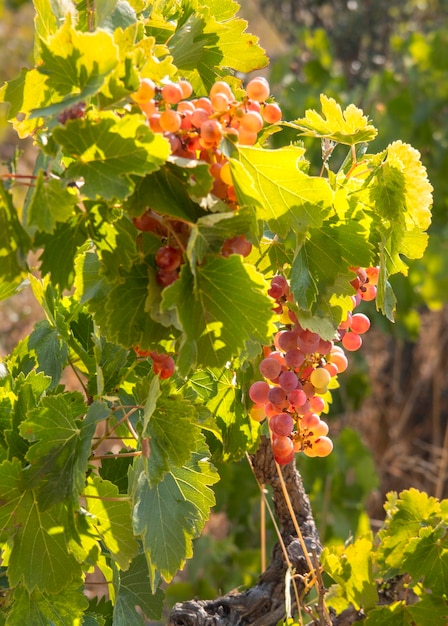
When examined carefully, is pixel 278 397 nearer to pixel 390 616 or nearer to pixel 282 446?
pixel 282 446

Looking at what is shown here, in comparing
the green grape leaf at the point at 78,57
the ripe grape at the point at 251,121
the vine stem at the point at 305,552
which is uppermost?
the green grape leaf at the point at 78,57

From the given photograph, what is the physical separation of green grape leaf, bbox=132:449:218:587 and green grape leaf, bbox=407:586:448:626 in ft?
1.01

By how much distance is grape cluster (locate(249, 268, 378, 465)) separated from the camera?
850 mm

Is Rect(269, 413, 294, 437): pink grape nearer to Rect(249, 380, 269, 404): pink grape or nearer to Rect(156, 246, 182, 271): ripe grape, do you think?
Rect(249, 380, 269, 404): pink grape

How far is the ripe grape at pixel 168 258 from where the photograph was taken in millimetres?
724

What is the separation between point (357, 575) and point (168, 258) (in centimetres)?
52

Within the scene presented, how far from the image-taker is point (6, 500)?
33.3 inches

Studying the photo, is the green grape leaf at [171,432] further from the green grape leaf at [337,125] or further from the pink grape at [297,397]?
the green grape leaf at [337,125]

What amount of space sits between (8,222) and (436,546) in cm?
61

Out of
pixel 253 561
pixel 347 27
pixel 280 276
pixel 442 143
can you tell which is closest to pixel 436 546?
pixel 280 276

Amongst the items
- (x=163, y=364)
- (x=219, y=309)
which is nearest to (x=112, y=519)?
(x=163, y=364)

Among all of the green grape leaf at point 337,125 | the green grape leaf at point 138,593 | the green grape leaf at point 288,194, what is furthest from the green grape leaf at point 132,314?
the green grape leaf at point 138,593

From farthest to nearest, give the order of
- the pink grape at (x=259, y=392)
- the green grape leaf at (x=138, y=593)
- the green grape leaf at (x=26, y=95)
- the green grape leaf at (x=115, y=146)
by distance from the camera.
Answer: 1. the green grape leaf at (x=138, y=593)
2. the pink grape at (x=259, y=392)
3. the green grape leaf at (x=26, y=95)
4. the green grape leaf at (x=115, y=146)

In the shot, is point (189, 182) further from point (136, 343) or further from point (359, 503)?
point (359, 503)
